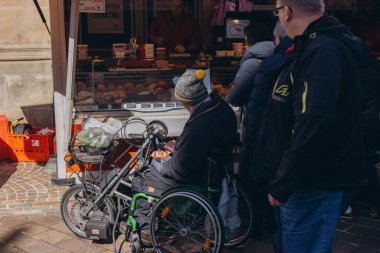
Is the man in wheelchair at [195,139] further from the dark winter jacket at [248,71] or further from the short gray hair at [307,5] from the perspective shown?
the short gray hair at [307,5]

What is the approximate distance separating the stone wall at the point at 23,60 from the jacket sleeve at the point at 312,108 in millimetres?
6776

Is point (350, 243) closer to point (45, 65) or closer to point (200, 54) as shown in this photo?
point (200, 54)

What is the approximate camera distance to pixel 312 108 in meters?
2.50

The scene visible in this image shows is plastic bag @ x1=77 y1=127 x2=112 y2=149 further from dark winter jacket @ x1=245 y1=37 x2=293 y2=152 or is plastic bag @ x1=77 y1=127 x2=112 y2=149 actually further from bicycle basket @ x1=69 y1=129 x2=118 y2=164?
dark winter jacket @ x1=245 y1=37 x2=293 y2=152

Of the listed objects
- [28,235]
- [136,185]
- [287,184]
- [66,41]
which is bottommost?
[28,235]

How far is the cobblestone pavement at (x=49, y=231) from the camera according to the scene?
4703 mm

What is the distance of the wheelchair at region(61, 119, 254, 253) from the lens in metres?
4.09

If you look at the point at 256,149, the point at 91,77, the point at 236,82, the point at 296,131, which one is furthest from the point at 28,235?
the point at 296,131

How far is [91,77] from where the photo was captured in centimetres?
595

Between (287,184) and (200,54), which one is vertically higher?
(200,54)

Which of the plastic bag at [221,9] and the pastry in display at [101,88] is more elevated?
the plastic bag at [221,9]

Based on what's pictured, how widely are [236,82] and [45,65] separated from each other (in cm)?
501

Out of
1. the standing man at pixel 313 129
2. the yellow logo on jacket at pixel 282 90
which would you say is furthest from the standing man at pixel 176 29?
the yellow logo on jacket at pixel 282 90

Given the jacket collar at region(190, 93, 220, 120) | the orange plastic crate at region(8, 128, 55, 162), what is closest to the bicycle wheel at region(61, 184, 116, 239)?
the jacket collar at region(190, 93, 220, 120)
